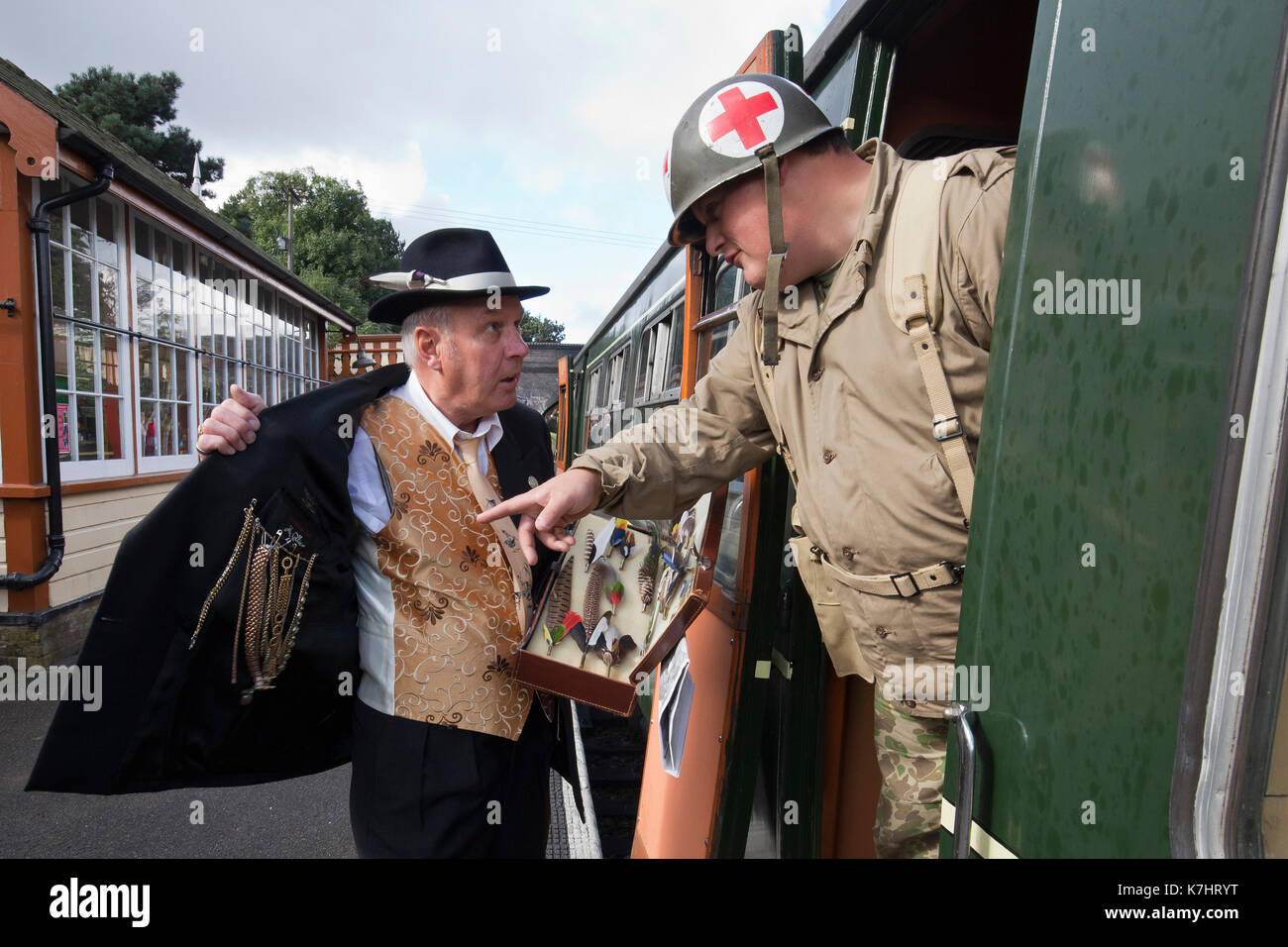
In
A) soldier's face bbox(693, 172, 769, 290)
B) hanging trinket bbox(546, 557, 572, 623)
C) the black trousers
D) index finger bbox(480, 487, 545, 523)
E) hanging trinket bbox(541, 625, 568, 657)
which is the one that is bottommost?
the black trousers

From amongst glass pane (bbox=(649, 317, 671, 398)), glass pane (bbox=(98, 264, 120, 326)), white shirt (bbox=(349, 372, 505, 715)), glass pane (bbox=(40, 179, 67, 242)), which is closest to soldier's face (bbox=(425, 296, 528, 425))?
white shirt (bbox=(349, 372, 505, 715))

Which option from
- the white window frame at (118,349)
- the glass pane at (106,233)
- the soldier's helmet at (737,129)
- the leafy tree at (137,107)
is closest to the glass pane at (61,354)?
the white window frame at (118,349)

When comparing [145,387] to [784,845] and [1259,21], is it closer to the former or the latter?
[784,845]

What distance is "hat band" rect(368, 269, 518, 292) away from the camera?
6.75 ft

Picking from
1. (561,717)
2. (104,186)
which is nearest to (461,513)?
(561,717)

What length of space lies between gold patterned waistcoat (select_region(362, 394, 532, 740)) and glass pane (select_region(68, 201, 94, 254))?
23.1ft

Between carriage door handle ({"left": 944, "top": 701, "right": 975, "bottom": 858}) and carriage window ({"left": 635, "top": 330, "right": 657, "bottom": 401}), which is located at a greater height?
carriage window ({"left": 635, "top": 330, "right": 657, "bottom": 401})

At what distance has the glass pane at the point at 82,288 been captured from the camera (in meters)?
7.17

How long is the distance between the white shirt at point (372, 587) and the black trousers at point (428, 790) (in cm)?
6

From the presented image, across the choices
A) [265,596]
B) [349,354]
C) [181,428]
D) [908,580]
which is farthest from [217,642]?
[349,354]

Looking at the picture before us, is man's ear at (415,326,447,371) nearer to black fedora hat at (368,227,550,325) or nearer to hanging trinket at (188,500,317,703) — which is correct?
black fedora hat at (368,227,550,325)

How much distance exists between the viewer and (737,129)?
63.1 inches

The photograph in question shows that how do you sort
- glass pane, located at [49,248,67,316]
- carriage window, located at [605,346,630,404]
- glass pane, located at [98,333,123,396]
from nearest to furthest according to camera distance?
carriage window, located at [605,346,630,404] → glass pane, located at [49,248,67,316] → glass pane, located at [98,333,123,396]

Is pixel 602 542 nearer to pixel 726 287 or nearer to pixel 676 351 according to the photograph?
pixel 726 287
